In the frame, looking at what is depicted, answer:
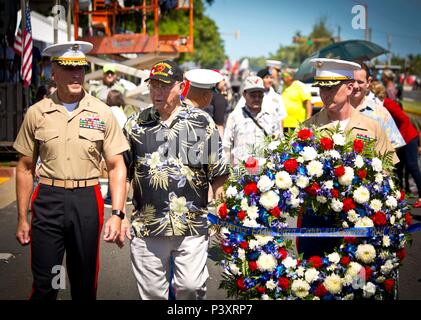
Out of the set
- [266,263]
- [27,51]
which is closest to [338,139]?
[266,263]

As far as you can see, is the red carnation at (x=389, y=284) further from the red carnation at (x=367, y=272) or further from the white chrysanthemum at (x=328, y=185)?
the white chrysanthemum at (x=328, y=185)

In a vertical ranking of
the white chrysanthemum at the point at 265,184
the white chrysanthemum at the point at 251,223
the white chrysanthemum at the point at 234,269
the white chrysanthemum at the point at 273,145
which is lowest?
the white chrysanthemum at the point at 234,269

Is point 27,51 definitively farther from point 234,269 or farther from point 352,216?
point 352,216

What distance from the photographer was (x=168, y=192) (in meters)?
4.64

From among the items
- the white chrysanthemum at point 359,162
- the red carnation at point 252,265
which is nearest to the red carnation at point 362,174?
the white chrysanthemum at point 359,162

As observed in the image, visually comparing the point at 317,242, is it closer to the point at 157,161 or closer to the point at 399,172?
the point at 157,161

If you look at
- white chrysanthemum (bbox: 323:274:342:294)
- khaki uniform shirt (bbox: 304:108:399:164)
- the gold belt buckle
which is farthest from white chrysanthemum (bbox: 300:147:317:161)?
the gold belt buckle

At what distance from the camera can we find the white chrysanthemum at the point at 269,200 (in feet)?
14.8

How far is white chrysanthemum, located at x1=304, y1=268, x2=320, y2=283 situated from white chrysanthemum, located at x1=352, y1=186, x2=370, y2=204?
549 millimetres

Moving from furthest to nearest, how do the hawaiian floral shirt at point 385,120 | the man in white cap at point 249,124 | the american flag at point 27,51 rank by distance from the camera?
the american flag at point 27,51 → the man in white cap at point 249,124 → the hawaiian floral shirt at point 385,120

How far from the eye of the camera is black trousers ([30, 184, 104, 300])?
4.56m

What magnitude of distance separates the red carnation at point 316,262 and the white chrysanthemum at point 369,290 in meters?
0.33

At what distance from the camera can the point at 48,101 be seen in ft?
15.7
